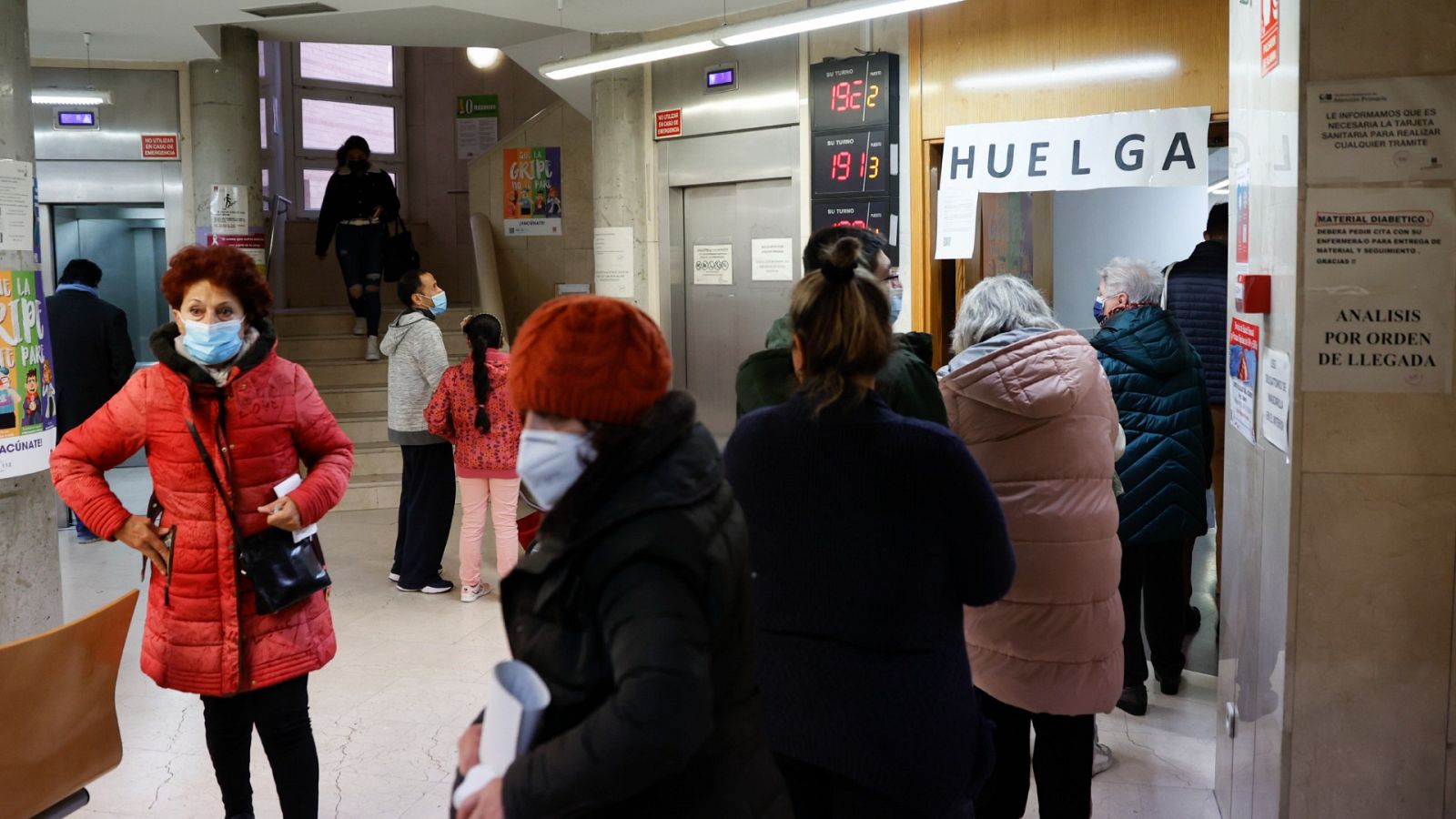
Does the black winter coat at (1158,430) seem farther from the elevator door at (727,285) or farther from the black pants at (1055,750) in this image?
the elevator door at (727,285)

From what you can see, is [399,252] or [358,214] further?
[399,252]

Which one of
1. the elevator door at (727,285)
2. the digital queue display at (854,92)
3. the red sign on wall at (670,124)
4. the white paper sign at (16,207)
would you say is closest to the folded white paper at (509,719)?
the white paper sign at (16,207)

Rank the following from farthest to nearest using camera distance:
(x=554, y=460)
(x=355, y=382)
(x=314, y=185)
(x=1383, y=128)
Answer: (x=314, y=185)
(x=355, y=382)
(x=1383, y=128)
(x=554, y=460)

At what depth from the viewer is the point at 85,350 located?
667cm

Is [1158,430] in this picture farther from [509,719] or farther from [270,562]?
[509,719]

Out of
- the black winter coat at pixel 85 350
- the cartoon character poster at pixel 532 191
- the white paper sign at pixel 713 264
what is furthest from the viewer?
the cartoon character poster at pixel 532 191

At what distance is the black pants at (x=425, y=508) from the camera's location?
19.0 feet

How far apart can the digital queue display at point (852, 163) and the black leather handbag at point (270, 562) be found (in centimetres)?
451

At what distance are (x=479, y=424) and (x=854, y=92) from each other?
9.34 feet

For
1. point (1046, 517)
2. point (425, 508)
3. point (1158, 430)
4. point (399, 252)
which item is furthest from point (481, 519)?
point (399, 252)

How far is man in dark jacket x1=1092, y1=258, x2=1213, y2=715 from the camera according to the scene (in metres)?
4.07

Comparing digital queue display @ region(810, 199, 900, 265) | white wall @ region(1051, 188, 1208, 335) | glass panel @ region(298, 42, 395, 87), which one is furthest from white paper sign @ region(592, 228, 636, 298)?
glass panel @ region(298, 42, 395, 87)

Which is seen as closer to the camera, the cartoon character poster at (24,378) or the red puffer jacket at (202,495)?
the red puffer jacket at (202,495)

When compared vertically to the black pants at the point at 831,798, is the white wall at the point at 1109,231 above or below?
above
